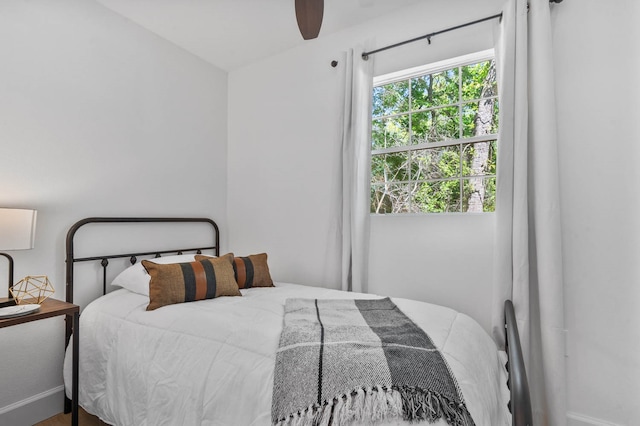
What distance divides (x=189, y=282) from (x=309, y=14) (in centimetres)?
154

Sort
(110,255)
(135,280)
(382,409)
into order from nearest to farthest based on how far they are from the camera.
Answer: (382,409), (135,280), (110,255)

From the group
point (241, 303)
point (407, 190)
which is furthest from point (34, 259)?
point (407, 190)

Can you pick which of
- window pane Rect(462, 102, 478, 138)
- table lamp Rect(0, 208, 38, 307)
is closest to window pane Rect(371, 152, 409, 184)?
window pane Rect(462, 102, 478, 138)

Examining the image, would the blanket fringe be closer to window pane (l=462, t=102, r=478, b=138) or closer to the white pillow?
the white pillow

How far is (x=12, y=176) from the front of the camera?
1.85 meters

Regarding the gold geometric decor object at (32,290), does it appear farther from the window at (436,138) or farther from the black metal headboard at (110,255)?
the window at (436,138)

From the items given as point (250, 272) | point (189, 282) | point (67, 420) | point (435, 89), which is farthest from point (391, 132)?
point (67, 420)

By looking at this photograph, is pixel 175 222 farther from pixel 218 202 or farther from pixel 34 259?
pixel 34 259

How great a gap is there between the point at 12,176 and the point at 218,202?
152 centimetres

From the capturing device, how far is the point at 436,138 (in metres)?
2.31

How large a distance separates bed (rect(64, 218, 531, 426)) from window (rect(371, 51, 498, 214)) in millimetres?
822

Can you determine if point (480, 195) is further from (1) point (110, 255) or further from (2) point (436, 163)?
(1) point (110, 255)

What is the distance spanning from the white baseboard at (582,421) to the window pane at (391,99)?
84.6 inches

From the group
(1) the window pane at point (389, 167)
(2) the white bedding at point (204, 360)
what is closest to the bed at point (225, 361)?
(2) the white bedding at point (204, 360)
